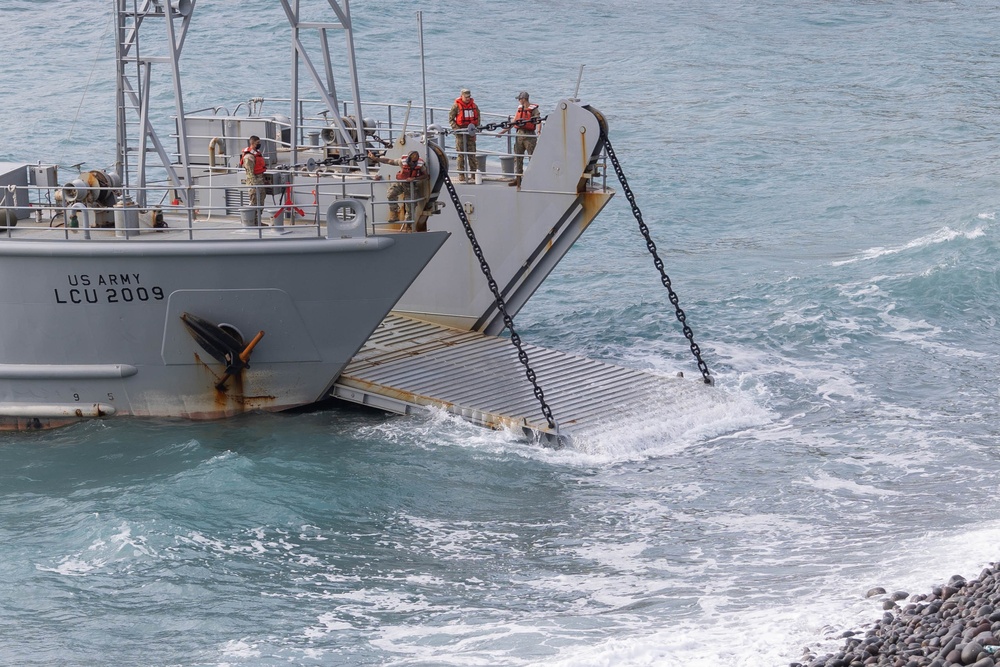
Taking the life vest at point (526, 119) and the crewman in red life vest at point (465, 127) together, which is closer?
the life vest at point (526, 119)

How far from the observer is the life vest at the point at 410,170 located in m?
14.7

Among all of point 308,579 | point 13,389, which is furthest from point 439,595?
point 13,389

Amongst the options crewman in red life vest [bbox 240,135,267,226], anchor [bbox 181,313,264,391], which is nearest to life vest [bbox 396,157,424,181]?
crewman in red life vest [bbox 240,135,267,226]

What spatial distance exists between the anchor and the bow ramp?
A: 49.2 inches

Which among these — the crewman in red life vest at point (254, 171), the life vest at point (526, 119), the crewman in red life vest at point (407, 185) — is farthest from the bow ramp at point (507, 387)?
the life vest at point (526, 119)

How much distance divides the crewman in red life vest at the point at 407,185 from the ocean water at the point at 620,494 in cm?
231

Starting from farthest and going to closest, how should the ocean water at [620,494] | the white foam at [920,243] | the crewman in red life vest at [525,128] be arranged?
the white foam at [920,243], the crewman in red life vest at [525,128], the ocean water at [620,494]

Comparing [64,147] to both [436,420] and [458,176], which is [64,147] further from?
[436,420]

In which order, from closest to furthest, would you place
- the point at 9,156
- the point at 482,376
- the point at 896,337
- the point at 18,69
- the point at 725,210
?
the point at 482,376 < the point at 896,337 < the point at 725,210 < the point at 9,156 < the point at 18,69

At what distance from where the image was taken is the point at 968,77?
1524 inches

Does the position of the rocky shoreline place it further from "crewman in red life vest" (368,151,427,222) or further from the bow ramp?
"crewman in red life vest" (368,151,427,222)

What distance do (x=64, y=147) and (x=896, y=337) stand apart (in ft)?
64.9

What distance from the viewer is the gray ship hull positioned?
14.0 metres

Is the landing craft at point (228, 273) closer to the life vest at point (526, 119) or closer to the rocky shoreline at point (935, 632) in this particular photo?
the life vest at point (526, 119)
